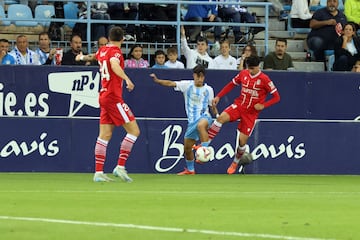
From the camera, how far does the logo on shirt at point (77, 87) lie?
21156mm

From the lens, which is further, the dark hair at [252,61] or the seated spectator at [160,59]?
the seated spectator at [160,59]

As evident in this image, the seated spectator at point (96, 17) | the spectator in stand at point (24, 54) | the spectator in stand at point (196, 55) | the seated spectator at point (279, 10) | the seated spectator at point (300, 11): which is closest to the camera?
the spectator in stand at point (24, 54)

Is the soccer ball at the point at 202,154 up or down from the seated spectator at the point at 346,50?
down

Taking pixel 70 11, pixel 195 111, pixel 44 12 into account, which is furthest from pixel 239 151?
pixel 44 12

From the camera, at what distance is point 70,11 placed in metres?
23.3

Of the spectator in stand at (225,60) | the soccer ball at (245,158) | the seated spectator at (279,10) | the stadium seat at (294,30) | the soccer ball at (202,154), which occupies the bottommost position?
the soccer ball at (245,158)

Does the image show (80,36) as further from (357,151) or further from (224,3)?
(357,151)

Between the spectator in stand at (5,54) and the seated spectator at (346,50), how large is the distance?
7.20 metres

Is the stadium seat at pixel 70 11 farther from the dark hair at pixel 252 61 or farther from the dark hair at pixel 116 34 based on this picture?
the dark hair at pixel 116 34

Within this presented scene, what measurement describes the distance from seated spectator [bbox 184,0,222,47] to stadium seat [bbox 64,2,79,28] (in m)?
2.50

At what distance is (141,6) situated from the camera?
925 inches

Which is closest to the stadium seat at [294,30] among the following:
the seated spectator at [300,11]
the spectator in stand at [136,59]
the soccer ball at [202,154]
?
the seated spectator at [300,11]

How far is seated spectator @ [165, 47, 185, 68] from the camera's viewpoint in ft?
72.4

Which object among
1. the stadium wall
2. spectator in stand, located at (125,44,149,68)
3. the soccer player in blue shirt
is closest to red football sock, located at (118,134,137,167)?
the soccer player in blue shirt
